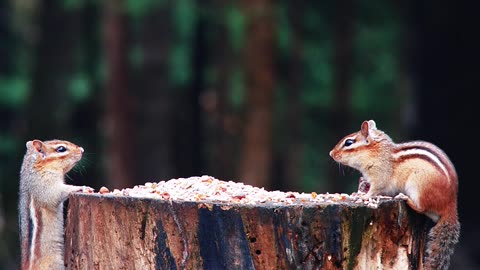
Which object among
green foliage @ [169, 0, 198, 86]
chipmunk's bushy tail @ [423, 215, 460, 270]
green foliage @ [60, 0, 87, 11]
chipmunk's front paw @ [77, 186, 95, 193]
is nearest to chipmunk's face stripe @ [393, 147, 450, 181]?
chipmunk's bushy tail @ [423, 215, 460, 270]

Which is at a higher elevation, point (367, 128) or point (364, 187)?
point (367, 128)

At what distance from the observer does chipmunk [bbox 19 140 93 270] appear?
19.3 ft

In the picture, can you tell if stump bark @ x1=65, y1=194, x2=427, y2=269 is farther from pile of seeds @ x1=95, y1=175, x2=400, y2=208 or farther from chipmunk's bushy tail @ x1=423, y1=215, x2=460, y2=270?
chipmunk's bushy tail @ x1=423, y1=215, x2=460, y2=270

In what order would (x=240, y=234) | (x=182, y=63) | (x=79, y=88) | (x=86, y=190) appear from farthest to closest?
(x=79, y=88), (x=182, y=63), (x=86, y=190), (x=240, y=234)

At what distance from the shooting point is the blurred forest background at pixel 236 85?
48.8ft

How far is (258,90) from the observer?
1389cm

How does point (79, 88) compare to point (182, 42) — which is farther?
point (79, 88)

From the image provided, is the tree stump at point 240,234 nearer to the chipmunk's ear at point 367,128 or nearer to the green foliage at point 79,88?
the chipmunk's ear at point 367,128

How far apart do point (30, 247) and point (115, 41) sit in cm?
1005

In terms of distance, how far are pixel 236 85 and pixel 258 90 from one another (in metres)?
4.82

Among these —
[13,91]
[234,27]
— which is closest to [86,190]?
[234,27]

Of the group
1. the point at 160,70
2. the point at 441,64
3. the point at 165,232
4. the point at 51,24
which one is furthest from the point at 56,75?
the point at 165,232

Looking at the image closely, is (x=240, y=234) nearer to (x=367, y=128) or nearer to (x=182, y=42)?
(x=367, y=128)

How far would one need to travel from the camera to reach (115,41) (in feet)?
51.8
